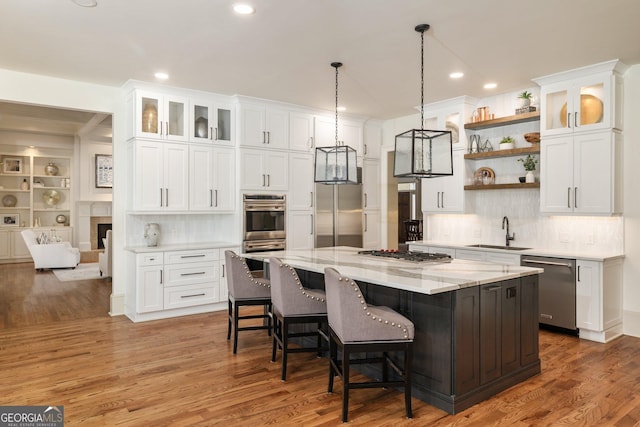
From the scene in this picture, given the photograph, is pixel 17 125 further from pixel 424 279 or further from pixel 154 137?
pixel 424 279

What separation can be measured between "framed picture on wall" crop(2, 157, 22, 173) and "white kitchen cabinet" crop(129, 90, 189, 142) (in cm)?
704

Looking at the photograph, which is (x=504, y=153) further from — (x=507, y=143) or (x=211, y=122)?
(x=211, y=122)

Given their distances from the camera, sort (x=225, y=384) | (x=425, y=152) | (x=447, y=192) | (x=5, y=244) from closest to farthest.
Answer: (x=225, y=384) → (x=425, y=152) → (x=447, y=192) → (x=5, y=244)

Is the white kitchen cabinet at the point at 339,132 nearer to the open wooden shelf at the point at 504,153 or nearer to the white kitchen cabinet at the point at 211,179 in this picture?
the white kitchen cabinet at the point at 211,179

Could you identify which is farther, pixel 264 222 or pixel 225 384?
pixel 264 222

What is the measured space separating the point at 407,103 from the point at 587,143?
2334mm

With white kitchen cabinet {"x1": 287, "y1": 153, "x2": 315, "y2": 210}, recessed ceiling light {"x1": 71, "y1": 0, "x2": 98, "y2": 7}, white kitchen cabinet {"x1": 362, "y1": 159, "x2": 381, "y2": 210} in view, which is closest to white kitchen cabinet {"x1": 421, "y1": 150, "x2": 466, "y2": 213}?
white kitchen cabinet {"x1": 362, "y1": 159, "x2": 381, "y2": 210}

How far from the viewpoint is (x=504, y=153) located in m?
5.28

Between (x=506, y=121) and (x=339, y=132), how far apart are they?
243 cm

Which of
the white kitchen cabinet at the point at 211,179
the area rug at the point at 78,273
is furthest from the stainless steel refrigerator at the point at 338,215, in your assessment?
the area rug at the point at 78,273

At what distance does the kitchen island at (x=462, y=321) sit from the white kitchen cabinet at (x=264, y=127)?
9.44ft

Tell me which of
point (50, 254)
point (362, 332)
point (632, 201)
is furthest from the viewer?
point (50, 254)

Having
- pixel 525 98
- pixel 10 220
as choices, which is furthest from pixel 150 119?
pixel 10 220

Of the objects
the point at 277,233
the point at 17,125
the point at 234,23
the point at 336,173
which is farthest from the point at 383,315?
the point at 17,125
